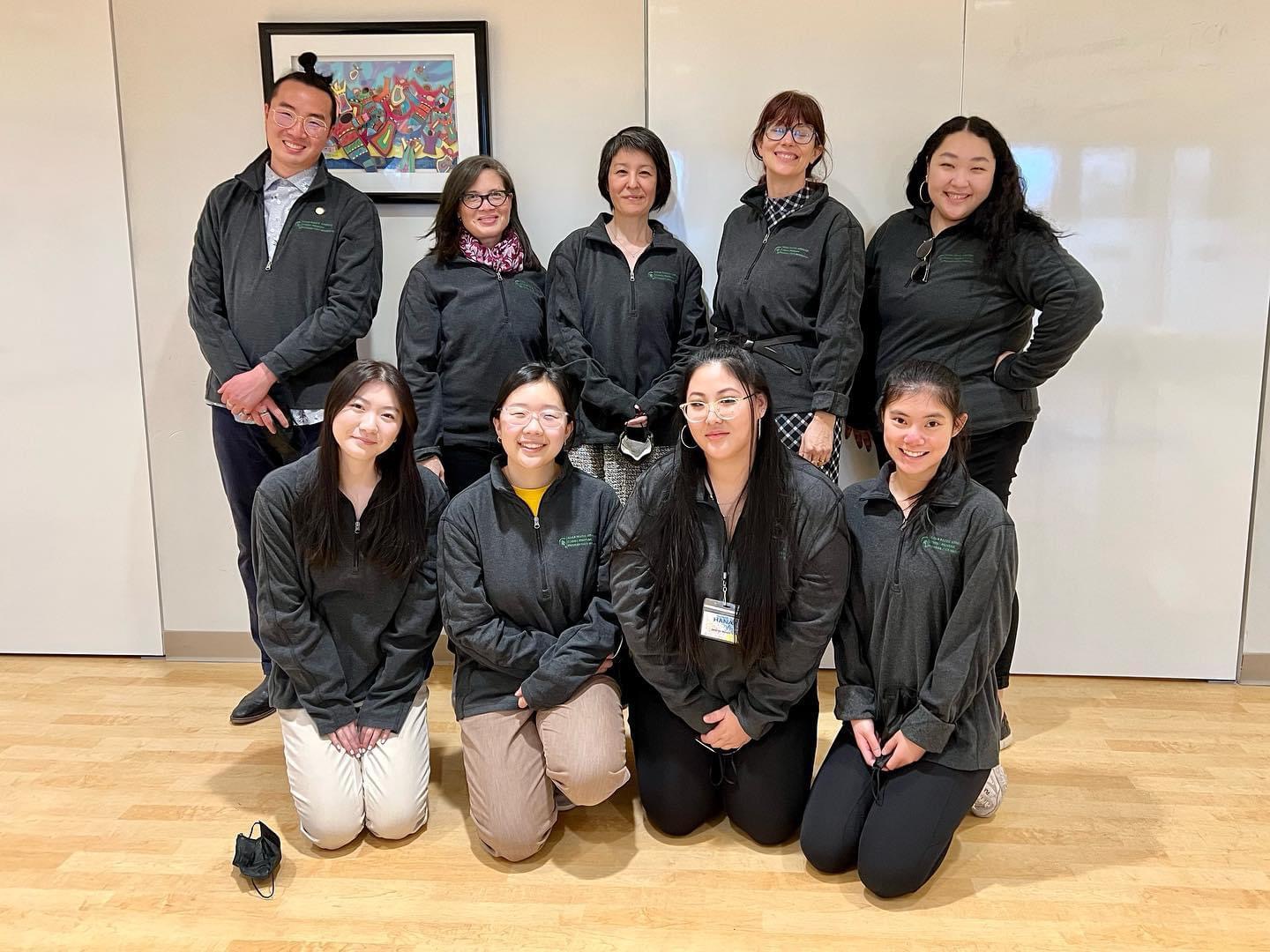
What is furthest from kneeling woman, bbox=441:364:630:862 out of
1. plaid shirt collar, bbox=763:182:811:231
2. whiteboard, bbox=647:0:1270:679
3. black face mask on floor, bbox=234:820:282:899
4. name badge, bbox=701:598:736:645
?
whiteboard, bbox=647:0:1270:679

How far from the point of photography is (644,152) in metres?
2.92

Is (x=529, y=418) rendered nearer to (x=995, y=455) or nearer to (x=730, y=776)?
(x=730, y=776)

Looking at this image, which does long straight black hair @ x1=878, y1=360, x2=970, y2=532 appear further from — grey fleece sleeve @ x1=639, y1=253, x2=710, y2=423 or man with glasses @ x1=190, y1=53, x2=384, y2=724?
man with glasses @ x1=190, y1=53, x2=384, y2=724

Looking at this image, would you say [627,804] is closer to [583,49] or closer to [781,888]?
[781,888]

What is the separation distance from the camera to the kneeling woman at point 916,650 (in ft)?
7.23

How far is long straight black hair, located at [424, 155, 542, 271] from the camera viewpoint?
2.94m

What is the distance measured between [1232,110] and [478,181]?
94.5 inches

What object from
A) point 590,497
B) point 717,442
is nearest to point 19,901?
point 590,497

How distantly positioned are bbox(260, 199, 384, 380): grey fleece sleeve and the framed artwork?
0.34 metres

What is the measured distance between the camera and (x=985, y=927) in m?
2.12

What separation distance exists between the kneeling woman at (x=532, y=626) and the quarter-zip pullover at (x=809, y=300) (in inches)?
26.9

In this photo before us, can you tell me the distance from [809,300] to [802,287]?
0.14 feet

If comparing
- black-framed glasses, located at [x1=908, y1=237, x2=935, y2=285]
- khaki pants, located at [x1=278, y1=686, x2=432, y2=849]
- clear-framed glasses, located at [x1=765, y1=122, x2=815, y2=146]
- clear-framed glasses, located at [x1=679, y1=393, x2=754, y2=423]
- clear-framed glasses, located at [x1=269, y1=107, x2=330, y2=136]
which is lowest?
khaki pants, located at [x1=278, y1=686, x2=432, y2=849]

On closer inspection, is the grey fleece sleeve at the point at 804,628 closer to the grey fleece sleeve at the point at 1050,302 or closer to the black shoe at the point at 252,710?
the grey fleece sleeve at the point at 1050,302
